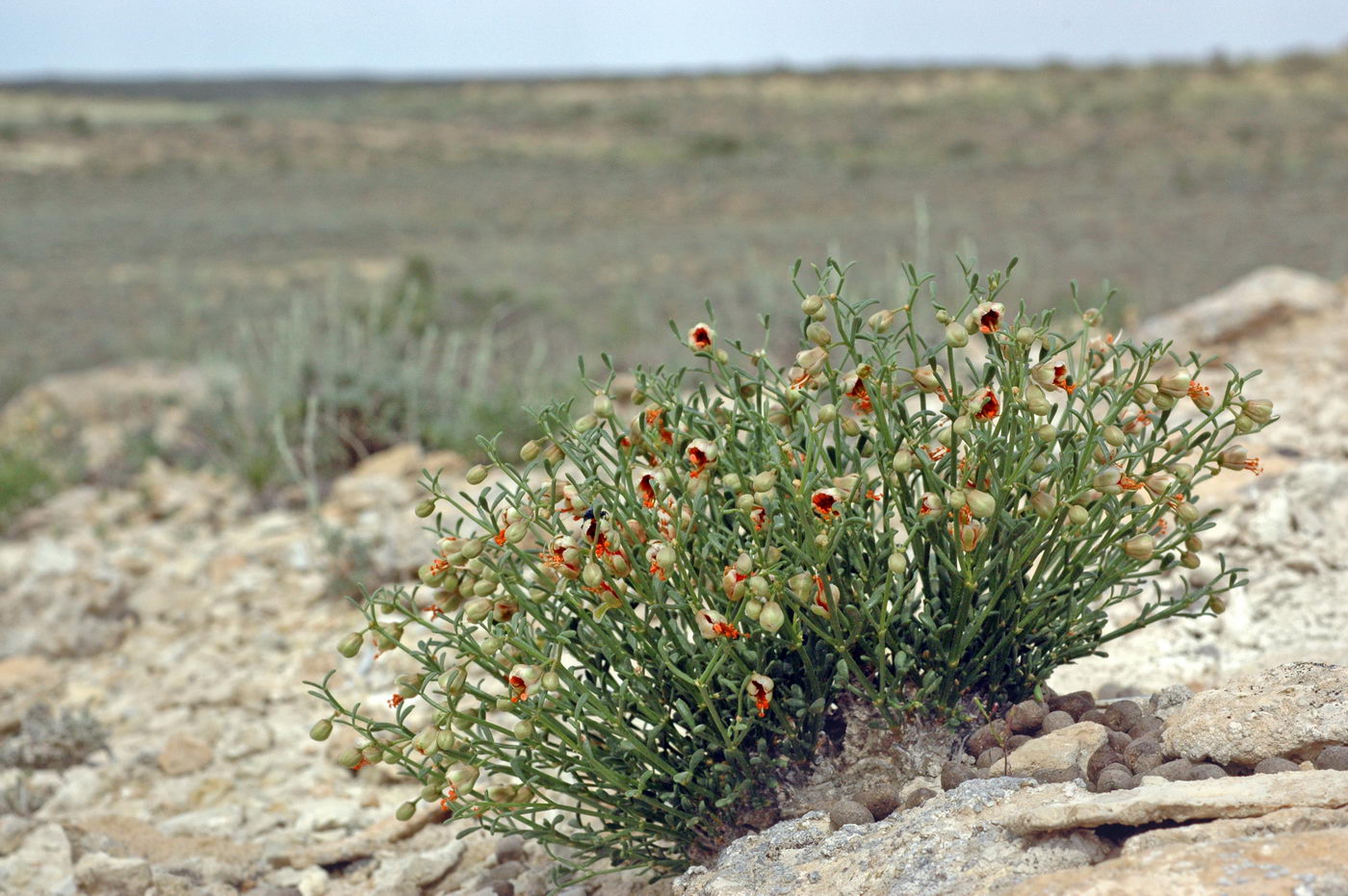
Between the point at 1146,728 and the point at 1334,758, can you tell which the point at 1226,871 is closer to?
the point at 1334,758

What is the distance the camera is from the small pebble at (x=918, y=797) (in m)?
2.03

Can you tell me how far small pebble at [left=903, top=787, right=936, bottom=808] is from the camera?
2.03 meters

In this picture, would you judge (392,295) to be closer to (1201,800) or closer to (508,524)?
(508,524)

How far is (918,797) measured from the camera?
203cm

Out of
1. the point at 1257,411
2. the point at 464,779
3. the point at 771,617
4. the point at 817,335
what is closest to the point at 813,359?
the point at 817,335

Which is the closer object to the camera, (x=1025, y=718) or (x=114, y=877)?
(x=1025, y=718)

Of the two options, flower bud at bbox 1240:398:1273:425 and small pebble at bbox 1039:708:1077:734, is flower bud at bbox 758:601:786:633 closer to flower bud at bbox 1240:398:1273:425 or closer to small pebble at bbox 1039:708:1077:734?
small pebble at bbox 1039:708:1077:734

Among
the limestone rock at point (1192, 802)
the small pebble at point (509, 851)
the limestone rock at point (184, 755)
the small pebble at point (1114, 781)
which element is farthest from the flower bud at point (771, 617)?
the limestone rock at point (184, 755)

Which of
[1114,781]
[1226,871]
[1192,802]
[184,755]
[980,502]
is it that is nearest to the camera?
[1226,871]

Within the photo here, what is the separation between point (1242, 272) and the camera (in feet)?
42.2

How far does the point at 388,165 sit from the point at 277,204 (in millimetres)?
Result: 8079

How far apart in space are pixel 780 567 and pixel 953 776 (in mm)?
499

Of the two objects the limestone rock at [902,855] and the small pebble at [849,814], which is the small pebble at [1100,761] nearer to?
the limestone rock at [902,855]

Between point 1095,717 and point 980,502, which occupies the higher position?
point 980,502
